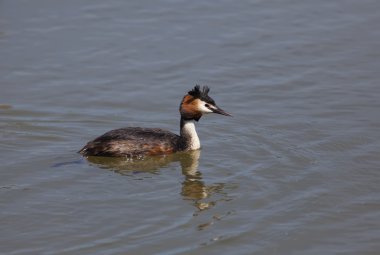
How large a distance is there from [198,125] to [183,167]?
153 cm

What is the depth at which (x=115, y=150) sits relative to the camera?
1199 cm

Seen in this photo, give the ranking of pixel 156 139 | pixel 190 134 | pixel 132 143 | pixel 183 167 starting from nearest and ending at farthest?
1. pixel 183 167
2. pixel 132 143
3. pixel 156 139
4. pixel 190 134

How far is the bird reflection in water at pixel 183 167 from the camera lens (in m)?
10.9

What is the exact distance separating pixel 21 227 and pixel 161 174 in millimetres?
2432

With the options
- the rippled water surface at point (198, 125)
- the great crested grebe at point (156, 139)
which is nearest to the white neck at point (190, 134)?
the great crested grebe at point (156, 139)

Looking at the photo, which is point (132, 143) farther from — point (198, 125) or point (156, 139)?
point (198, 125)

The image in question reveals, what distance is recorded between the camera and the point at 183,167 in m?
11.9

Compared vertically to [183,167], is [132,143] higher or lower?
higher

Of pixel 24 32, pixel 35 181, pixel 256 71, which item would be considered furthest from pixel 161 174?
pixel 24 32

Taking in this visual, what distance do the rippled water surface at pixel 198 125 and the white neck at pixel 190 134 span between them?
0.12m

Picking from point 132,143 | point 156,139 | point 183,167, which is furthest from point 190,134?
point 132,143

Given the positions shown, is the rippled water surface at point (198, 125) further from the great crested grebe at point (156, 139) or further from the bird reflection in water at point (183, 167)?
the great crested grebe at point (156, 139)

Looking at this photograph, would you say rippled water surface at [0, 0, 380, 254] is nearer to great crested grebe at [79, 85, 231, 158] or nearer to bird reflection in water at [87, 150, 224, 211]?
bird reflection in water at [87, 150, 224, 211]

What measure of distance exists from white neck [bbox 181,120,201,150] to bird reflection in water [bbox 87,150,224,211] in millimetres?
91
